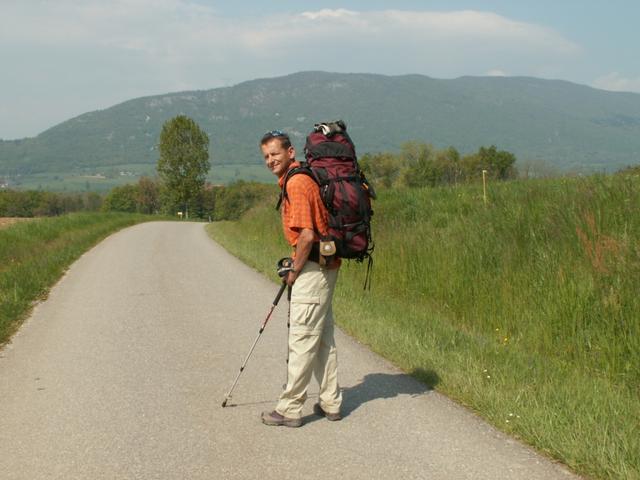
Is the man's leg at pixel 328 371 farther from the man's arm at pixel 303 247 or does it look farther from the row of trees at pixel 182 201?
the row of trees at pixel 182 201

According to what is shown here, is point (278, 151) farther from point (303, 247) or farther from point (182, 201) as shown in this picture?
point (182, 201)

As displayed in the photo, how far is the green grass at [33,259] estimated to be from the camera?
35.7ft

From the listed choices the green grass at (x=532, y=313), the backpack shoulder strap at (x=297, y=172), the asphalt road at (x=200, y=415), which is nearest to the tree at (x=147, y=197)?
the green grass at (x=532, y=313)

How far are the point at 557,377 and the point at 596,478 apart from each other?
6.78 ft

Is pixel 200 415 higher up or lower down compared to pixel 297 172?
lower down

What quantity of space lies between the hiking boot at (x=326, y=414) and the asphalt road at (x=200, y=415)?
54mm

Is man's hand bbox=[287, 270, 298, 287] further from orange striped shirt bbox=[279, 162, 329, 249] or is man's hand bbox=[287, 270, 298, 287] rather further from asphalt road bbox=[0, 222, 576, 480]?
asphalt road bbox=[0, 222, 576, 480]

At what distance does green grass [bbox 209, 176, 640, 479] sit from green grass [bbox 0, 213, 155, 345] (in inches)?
180

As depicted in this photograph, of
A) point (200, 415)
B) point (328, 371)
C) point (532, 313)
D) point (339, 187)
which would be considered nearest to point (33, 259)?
point (532, 313)

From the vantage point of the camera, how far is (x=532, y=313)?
855 centimetres

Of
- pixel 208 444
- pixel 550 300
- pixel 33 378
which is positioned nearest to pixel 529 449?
pixel 208 444

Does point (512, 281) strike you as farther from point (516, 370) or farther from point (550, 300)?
point (516, 370)

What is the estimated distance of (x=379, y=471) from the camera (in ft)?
15.1

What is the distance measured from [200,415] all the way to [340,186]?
2049mm
